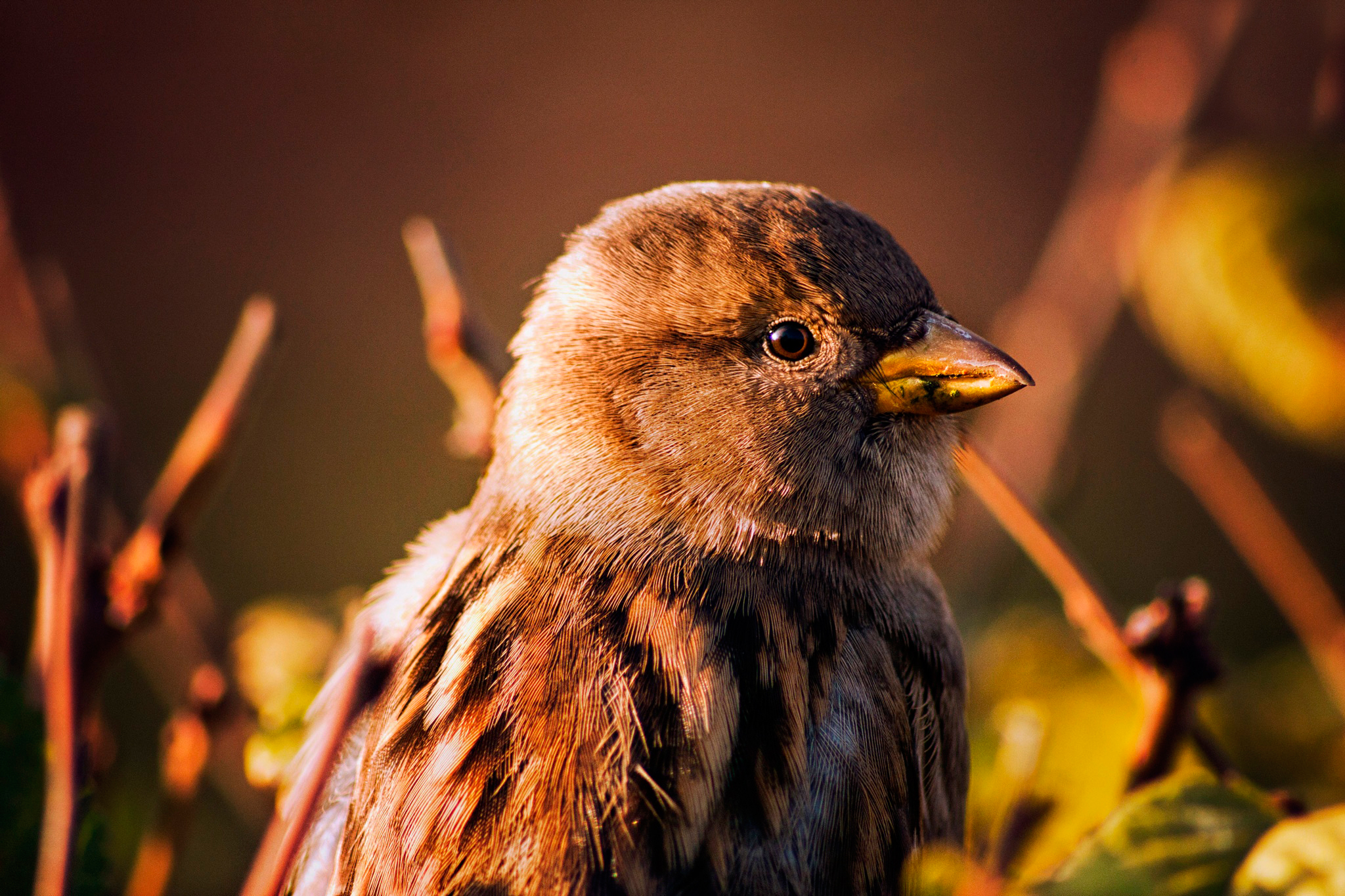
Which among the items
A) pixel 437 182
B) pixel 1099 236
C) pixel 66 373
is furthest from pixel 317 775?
pixel 437 182

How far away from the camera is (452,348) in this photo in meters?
1.47

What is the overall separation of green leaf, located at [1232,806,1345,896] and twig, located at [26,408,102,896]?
0.97m

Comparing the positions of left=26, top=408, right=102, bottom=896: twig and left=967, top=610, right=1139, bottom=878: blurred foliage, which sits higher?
left=26, top=408, right=102, bottom=896: twig

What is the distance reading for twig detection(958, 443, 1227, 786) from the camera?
111cm

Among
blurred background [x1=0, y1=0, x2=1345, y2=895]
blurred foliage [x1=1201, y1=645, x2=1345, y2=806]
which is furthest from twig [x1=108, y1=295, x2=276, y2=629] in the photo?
blurred background [x1=0, y1=0, x2=1345, y2=895]

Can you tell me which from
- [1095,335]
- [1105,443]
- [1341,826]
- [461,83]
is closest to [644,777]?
[1341,826]

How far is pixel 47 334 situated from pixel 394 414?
12.3 ft

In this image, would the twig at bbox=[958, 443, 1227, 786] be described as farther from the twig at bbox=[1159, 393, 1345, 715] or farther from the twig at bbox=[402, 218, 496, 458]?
the twig at bbox=[402, 218, 496, 458]

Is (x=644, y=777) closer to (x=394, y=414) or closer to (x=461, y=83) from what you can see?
(x=394, y=414)

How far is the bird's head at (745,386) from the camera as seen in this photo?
1.48 metres

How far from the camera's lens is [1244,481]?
151cm

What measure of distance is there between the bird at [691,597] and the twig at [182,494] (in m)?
0.30

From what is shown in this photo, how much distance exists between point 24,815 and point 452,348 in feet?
2.33

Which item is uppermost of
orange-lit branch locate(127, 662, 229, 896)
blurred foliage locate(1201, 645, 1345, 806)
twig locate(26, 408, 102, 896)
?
twig locate(26, 408, 102, 896)
